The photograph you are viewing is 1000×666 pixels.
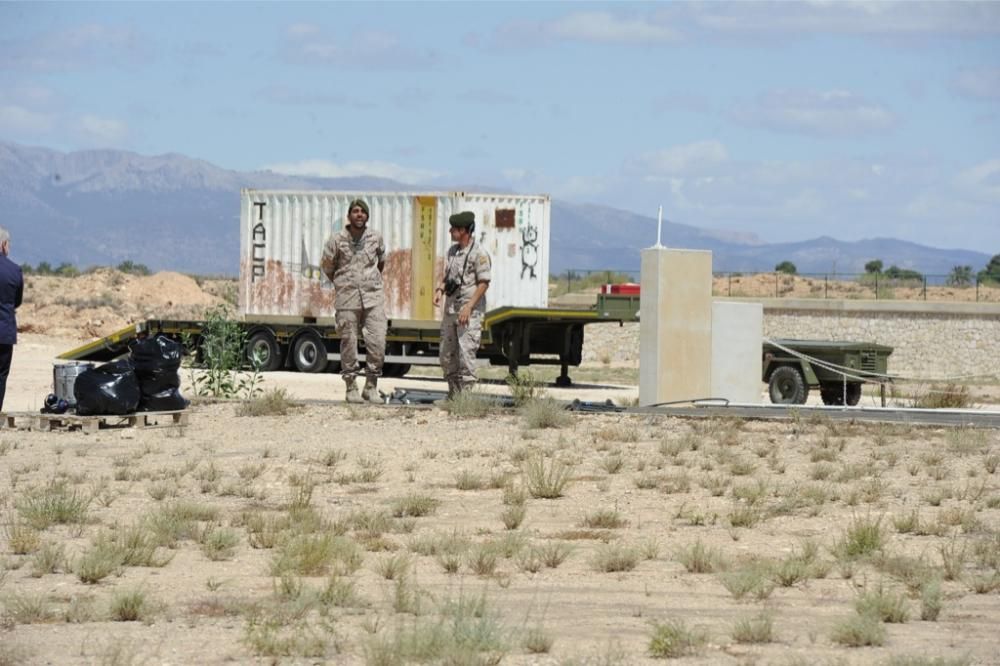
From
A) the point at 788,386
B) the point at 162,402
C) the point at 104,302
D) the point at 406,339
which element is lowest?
the point at 162,402

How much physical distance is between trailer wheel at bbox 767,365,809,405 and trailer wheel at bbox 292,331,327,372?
382 inches

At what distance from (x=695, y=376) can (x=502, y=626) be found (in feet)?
37.4

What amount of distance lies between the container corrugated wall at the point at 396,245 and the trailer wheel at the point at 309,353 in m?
0.44

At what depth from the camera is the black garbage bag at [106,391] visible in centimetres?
1689

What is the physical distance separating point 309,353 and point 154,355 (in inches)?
546

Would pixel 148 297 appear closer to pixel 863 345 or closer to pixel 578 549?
pixel 863 345

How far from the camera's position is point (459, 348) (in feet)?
59.8

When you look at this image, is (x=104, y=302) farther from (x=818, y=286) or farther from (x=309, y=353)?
(x=818, y=286)

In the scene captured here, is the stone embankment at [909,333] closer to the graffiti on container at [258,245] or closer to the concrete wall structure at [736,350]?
the graffiti on container at [258,245]

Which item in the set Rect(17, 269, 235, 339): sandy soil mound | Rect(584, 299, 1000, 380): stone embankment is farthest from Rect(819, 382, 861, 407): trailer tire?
Rect(17, 269, 235, 339): sandy soil mound

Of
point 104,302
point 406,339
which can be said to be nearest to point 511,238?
point 406,339

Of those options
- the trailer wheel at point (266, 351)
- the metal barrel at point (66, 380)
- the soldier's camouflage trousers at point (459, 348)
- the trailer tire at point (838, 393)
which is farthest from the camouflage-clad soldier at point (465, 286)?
the trailer wheel at point (266, 351)

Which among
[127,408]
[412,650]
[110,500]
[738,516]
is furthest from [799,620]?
[127,408]

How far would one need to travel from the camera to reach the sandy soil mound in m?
47.2
